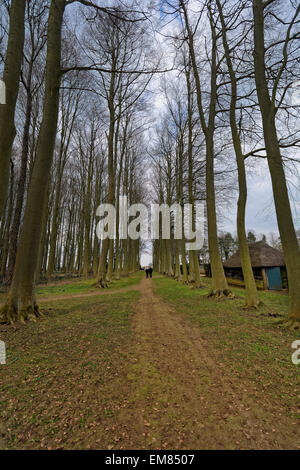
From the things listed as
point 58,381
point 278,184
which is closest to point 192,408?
point 58,381

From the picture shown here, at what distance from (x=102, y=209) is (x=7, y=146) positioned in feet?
71.6

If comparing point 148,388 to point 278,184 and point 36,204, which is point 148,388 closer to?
point 36,204

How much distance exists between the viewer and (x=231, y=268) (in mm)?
25969

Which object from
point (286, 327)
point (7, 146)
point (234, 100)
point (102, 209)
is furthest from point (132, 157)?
point (286, 327)

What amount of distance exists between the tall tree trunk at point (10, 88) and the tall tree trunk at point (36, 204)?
46.8 inches

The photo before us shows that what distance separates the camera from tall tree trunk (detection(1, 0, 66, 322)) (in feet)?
18.7

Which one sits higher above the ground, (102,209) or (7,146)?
(102,209)

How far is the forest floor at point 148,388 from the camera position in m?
1.98

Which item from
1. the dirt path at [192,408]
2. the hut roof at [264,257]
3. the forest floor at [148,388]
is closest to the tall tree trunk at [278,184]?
the forest floor at [148,388]

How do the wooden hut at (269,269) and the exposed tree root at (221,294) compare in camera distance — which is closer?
the exposed tree root at (221,294)

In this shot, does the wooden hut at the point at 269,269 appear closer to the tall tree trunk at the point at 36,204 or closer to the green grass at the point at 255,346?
the green grass at the point at 255,346

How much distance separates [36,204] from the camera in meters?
6.01

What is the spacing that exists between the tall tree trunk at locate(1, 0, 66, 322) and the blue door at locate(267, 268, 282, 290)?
65.9 ft
